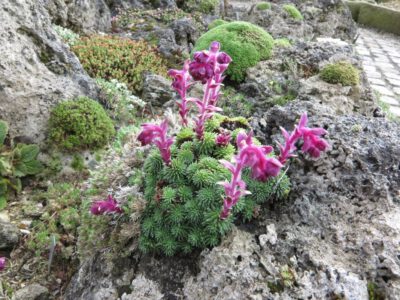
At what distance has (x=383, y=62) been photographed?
12.5 meters

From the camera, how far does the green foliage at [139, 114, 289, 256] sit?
8.26ft

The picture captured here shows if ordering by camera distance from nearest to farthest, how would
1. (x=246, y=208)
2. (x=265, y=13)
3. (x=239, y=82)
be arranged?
(x=246, y=208) → (x=239, y=82) → (x=265, y=13)

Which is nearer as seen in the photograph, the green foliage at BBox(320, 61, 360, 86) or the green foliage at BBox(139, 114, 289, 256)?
the green foliage at BBox(139, 114, 289, 256)

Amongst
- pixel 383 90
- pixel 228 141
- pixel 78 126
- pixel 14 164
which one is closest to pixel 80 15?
pixel 78 126

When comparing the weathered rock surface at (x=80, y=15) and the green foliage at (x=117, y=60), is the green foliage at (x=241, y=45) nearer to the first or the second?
the green foliage at (x=117, y=60)

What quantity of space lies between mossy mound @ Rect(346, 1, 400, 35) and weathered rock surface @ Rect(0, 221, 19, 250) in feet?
67.8

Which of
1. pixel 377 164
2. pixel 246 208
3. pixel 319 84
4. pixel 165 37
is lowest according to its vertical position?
pixel 165 37

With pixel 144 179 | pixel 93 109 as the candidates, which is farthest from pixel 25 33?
pixel 144 179

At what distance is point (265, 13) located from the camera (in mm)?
10953

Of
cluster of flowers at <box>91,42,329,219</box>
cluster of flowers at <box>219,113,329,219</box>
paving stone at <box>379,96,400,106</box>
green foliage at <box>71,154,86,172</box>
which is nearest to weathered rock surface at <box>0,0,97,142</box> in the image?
green foliage at <box>71,154,86,172</box>

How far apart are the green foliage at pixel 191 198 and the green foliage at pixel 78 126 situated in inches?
96.0

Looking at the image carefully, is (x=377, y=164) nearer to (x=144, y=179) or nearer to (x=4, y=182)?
(x=144, y=179)

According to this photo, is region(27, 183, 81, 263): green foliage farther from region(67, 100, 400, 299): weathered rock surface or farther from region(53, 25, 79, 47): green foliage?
region(53, 25, 79, 47): green foliage

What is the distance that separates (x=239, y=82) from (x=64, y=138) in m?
3.67
